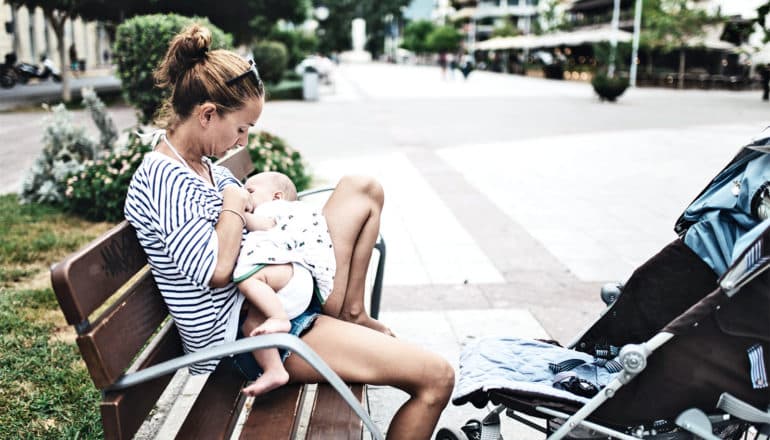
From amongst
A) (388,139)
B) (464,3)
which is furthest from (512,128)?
(464,3)

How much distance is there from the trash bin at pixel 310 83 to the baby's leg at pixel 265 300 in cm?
2144

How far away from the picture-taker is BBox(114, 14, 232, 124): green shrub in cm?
859

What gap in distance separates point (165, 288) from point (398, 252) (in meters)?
3.75

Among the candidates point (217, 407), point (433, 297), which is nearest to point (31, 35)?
point (433, 297)

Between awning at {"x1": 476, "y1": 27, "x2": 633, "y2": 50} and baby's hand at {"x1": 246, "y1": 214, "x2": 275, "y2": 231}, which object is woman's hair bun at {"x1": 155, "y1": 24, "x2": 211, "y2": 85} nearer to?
baby's hand at {"x1": 246, "y1": 214, "x2": 275, "y2": 231}

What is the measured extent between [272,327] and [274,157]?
16.3 ft

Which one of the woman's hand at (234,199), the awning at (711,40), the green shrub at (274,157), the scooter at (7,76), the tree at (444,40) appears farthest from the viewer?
the tree at (444,40)

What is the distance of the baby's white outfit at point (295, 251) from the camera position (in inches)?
87.8

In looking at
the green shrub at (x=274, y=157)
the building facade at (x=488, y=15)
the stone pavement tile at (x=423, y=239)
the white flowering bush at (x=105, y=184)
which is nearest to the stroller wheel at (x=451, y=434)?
the stone pavement tile at (x=423, y=239)

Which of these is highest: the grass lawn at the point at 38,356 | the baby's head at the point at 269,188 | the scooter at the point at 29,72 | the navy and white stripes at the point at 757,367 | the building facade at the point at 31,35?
the building facade at the point at 31,35

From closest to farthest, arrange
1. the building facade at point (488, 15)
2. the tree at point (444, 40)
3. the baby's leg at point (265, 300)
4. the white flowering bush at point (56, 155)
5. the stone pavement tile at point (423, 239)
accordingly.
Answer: the baby's leg at point (265, 300) → the stone pavement tile at point (423, 239) → the white flowering bush at point (56, 155) → the tree at point (444, 40) → the building facade at point (488, 15)

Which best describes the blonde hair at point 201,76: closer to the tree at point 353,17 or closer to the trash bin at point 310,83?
the trash bin at point 310,83

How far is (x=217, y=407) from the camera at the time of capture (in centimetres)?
219

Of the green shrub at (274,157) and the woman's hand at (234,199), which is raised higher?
the woman's hand at (234,199)
